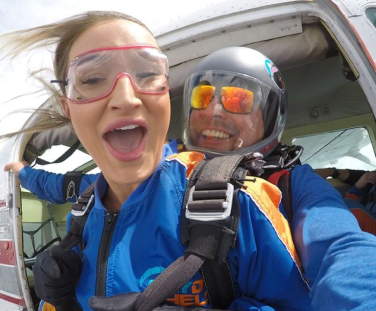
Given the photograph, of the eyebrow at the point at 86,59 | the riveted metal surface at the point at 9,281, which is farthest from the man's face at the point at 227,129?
the riveted metal surface at the point at 9,281

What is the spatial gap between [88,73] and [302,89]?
295cm

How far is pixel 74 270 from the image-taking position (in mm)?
967

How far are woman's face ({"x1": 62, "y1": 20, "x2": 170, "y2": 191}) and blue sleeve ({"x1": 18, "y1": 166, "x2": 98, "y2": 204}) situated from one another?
57.2 inches

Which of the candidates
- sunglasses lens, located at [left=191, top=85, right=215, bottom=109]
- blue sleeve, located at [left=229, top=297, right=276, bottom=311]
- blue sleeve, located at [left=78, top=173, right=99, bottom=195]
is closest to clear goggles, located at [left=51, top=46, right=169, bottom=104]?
blue sleeve, located at [left=229, top=297, right=276, bottom=311]

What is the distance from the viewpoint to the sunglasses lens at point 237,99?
170 centimetres

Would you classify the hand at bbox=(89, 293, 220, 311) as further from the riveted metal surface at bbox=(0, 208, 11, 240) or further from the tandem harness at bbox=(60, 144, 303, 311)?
the riveted metal surface at bbox=(0, 208, 11, 240)

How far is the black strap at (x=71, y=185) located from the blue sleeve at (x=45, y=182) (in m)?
0.04

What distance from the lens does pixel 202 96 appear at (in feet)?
6.05

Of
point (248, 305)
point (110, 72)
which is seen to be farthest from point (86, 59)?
point (248, 305)

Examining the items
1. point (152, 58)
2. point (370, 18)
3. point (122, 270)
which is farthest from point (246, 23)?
point (122, 270)

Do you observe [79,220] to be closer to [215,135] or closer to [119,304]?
[119,304]

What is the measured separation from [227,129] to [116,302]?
1116 millimetres

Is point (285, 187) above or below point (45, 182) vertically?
above

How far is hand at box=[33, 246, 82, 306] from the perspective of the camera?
96 cm
